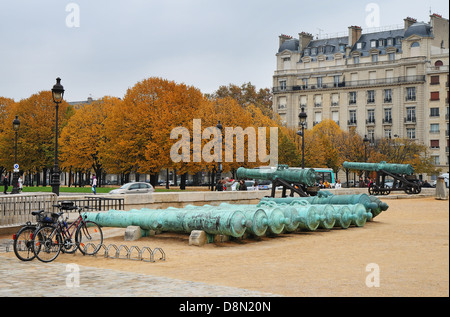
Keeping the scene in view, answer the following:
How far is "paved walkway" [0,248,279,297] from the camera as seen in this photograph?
25.5 ft

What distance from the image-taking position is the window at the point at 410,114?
281 ft

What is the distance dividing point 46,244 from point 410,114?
81514mm

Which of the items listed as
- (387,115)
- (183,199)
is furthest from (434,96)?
(183,199)

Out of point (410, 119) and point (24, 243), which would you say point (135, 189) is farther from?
point (410, 119)

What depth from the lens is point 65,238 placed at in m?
12.1

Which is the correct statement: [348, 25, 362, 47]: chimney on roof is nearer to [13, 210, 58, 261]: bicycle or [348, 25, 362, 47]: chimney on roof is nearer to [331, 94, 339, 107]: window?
[331, 94, 339, 107]: window

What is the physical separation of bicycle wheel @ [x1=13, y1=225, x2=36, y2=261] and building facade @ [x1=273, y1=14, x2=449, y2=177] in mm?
74638

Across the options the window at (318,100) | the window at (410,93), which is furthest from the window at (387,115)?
the window at (318,100)

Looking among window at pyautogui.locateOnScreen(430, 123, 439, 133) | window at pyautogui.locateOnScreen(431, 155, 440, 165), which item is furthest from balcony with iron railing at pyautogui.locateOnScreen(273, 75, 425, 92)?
window at pyautogui.locateOnScreen(431, 155, 440, 165)

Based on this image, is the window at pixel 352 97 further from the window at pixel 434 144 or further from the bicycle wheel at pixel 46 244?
the bicycle wheel at pixel 46 244

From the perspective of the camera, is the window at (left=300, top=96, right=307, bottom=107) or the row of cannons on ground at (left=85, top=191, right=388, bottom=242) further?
the window at (left=300, top=96, right=307, bottom=107)

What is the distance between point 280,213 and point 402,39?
78.2 metres

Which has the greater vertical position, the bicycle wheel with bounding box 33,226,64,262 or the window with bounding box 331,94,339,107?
the window with bounding box 331,94,339,107
